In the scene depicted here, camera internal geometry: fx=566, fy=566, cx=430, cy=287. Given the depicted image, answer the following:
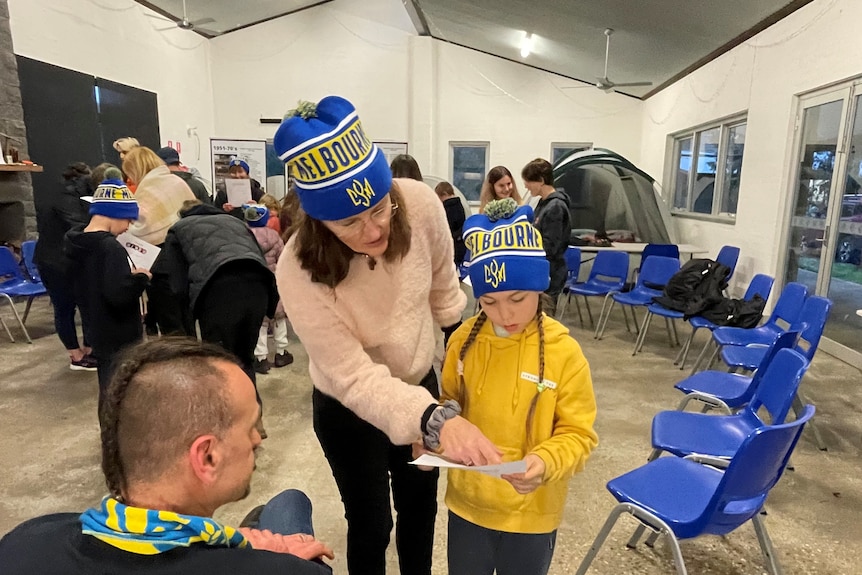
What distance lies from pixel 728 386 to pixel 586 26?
4.98 meters

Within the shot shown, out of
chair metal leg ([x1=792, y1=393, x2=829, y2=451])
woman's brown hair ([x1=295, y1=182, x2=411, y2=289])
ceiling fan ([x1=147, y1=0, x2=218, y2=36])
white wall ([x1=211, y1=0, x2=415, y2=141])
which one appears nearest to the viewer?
woman's brown hair ([x1=295, y1=182, x2=411, y2=289])

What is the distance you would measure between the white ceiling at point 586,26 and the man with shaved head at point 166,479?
5.31 metres

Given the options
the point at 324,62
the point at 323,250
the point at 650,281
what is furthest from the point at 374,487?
the point at 324,62

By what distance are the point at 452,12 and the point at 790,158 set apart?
4.35 metres

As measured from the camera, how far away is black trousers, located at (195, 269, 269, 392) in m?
2.41

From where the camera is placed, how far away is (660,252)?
534 cm

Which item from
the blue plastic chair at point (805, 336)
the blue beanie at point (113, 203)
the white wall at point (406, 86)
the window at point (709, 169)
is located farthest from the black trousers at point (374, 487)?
the white wall at point (406, 86)

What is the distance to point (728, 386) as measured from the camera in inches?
96.8

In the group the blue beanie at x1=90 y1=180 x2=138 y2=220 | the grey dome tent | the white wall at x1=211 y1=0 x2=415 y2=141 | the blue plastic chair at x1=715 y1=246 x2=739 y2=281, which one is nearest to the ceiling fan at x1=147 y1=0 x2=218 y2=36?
the white wall at x1=211 y1=0 x2=415 y2=141

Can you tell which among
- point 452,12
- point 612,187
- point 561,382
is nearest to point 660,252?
point 612,187

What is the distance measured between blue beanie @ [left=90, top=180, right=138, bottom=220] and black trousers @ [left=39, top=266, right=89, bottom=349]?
1.61 metres

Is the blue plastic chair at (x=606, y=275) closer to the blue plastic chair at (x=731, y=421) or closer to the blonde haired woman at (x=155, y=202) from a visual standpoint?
the blue plastic chair at (x=731, y=421)

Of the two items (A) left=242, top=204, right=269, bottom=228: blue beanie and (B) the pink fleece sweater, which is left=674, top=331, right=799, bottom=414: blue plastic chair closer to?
(B) the pink fleece sweater

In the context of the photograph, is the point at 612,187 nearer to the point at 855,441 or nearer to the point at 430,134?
the point at 430,134
